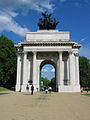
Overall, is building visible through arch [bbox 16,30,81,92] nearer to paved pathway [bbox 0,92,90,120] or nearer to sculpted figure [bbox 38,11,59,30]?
sculpted figure [bbox 38,11,59,30]

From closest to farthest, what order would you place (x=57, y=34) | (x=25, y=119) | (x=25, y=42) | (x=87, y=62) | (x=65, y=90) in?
1. (x=25, y=119)
2. (x=65, y=90)
3. (x=25, y=42)
4. (x=57, y=34)
5. (x=87, y=62)

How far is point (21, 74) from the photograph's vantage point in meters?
36.3

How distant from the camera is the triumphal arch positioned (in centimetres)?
3344

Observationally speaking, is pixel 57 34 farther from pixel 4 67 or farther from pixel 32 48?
pixel 4 67

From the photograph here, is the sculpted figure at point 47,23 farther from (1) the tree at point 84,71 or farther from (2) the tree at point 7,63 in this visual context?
(1) the tree at point 84,71


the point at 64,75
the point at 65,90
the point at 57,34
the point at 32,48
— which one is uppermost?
the point at 57,34

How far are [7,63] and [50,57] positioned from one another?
12.6 m

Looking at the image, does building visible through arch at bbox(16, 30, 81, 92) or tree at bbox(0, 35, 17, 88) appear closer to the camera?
building visible through arch at bbox(16, 30, 81, 92)

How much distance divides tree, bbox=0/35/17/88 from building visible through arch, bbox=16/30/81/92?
4862mm

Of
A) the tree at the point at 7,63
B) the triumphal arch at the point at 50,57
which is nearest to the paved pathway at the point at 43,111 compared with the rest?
the triumphal arch at the point at 50,57

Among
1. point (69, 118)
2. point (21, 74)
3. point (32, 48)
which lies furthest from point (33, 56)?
point (69, 118)

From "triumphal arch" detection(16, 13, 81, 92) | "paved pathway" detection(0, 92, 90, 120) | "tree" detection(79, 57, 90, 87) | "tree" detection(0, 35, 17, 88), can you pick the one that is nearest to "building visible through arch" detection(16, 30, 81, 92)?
"triumphal arch" detection(16, 13, 81, 92)

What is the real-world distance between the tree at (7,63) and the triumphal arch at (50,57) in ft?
15.9

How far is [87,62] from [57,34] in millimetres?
30031
